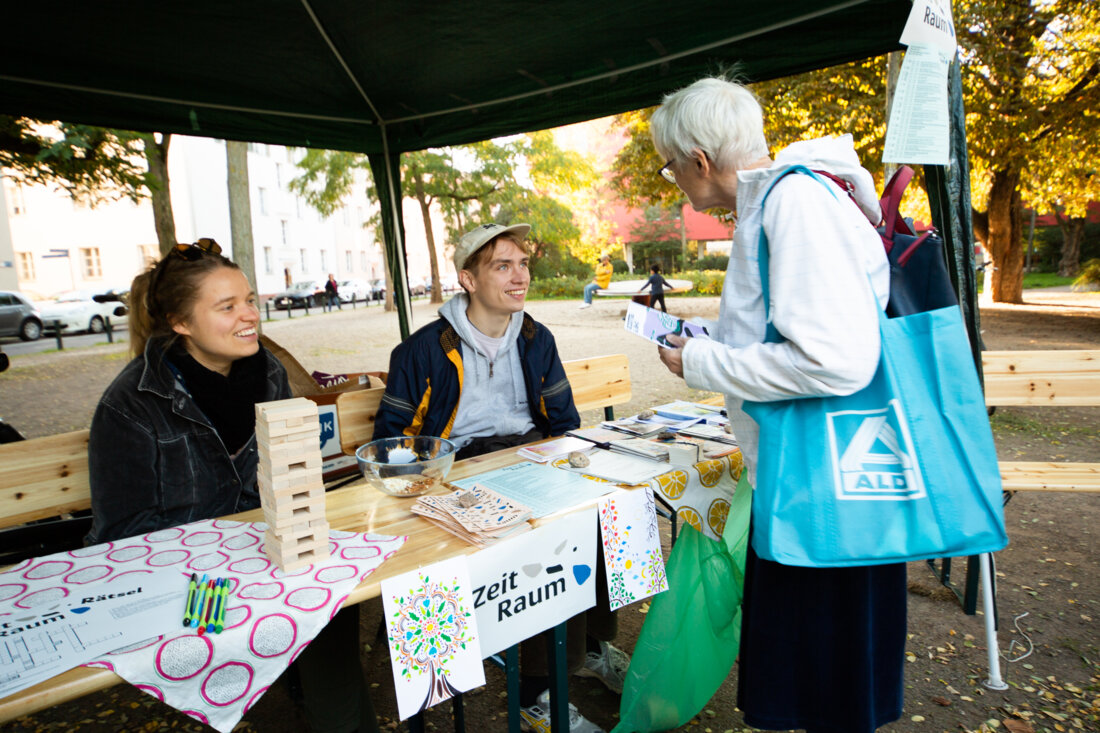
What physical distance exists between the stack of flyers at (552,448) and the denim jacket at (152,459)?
39.7 inches

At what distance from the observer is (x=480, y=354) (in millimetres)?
2668

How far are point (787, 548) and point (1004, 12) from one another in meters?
13.1

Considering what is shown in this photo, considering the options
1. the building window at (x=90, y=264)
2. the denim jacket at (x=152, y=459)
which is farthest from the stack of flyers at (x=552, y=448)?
the building window at (x=90, y=264)

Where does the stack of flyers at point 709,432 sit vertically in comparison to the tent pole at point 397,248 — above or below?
below

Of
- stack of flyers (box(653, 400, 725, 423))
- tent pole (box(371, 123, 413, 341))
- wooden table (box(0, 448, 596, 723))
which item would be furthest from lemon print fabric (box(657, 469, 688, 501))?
tent pole (box(371, 123, 413, 341))

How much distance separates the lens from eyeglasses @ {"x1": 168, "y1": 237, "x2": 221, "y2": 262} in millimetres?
2266

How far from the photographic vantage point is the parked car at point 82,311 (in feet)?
60.6

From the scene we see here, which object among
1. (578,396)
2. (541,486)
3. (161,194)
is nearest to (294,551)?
(541,486)

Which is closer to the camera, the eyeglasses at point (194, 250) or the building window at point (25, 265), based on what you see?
the eyeglasses at point (194, 250)

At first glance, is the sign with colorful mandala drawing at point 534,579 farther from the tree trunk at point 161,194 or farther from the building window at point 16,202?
the building window at point 16,202

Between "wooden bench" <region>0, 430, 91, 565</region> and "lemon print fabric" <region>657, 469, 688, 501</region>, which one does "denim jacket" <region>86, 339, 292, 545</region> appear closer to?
"wooden bench" <region>0, 430, 91, 565</region>

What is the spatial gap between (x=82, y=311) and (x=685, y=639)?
2242 cm

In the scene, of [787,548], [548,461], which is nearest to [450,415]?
[548,461]

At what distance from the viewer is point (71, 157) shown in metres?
7.38
